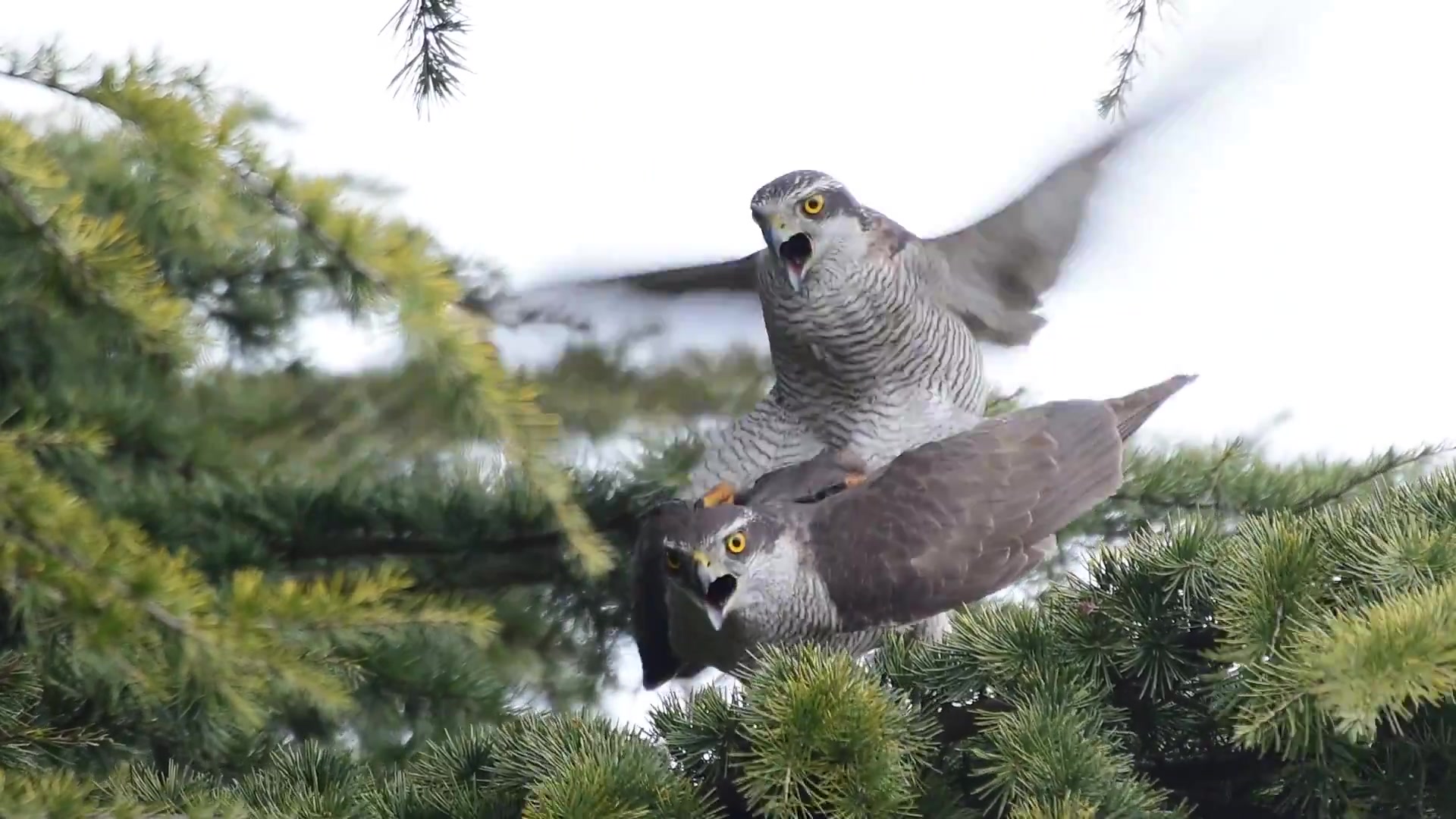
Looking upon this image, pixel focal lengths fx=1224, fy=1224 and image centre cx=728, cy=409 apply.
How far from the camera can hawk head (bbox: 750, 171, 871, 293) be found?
917 mm

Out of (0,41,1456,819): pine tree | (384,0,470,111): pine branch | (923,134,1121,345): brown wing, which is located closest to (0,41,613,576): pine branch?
(0,41,1456,819): pine tree

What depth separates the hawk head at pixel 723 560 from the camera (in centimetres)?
80

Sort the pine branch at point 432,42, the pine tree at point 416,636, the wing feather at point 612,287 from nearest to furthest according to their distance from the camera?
the pine tree at point 416,636, the pine branch at point 432,42, the wing feather at point 612,287

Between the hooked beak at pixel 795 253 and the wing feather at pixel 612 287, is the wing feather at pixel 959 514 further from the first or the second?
the wing feather at pixel 612 287

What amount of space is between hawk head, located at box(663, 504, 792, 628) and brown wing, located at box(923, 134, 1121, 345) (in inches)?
15.2

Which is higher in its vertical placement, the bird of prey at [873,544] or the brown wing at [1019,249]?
the brown wing at [1019,249]

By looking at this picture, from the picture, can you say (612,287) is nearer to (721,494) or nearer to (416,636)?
(721,494)

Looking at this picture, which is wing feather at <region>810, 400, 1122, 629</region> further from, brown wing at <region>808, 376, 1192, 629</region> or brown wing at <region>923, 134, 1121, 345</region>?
brown wing at <region>923, 134, 1121, 345</region>

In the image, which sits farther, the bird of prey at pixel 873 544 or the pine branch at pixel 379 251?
the bird of prey at pixel 873 544

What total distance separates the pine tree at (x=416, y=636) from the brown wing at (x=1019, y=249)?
479 millimetres

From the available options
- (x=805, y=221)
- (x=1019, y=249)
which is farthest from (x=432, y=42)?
(x=1019, y=249)

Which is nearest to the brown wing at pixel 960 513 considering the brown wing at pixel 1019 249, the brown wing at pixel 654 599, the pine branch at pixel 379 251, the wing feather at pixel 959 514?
the wing feather at pixel 959 514

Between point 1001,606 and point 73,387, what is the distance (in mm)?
587

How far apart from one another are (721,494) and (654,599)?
10 cm
